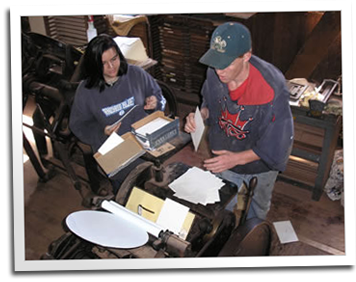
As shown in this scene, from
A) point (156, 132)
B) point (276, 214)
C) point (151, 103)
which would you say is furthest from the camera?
point (276, 214)

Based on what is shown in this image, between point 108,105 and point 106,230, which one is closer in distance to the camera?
point 106,230

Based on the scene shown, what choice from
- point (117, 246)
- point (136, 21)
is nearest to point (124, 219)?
point (117, 246)

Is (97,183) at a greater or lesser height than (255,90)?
lesser

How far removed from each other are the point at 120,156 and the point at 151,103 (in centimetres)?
43

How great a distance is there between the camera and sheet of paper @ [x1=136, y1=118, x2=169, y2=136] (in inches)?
96.2

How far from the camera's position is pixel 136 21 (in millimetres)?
3238

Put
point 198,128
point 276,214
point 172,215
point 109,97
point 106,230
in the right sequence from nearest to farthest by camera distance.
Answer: point 106,230 < point 172,215 < point 198,128 < point 109,97 < point 276,214

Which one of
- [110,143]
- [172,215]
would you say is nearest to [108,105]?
[110,143]

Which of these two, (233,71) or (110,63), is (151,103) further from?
(233,71)

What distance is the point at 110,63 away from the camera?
2469mm

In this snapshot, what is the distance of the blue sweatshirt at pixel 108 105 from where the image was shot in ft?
8.32

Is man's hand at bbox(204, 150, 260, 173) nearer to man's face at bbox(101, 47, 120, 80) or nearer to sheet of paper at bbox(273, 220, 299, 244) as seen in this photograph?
sheet of paper at bbox(273, 220, 299, 244)

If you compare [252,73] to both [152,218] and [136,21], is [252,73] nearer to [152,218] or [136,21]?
[152,218]

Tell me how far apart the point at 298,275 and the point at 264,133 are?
2.33 feet
